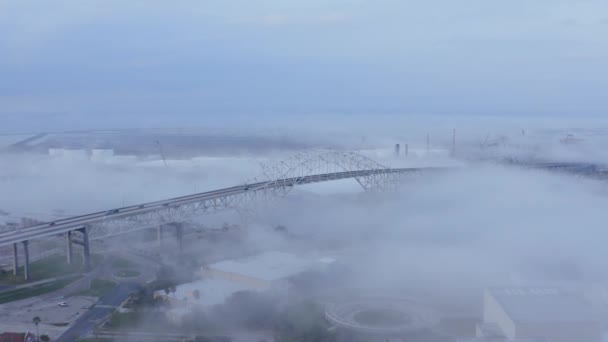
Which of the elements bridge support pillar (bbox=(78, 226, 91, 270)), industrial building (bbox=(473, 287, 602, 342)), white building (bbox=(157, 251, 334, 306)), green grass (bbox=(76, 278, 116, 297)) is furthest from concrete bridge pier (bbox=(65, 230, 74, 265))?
industrial building (bbox=(473, 287, 602, 342))

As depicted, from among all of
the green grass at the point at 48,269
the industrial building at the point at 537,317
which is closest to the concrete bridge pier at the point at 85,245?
the green grass at the point at 48,269

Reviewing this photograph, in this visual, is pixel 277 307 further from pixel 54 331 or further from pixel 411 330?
pixel 54 331

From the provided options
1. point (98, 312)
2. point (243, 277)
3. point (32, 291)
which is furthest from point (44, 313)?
point (243, 277)

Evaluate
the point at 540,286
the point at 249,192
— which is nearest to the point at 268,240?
the point at 249,192

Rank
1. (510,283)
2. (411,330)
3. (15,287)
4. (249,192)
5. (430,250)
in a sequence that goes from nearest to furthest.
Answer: (411,330)
(510,283)
(15,287)
(430,250)
(249,192)

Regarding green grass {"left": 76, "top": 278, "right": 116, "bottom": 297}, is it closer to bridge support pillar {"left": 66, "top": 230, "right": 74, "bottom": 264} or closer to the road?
the road

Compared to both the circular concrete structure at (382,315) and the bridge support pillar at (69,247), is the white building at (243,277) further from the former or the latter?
the bridge support pillar at (69,247)
